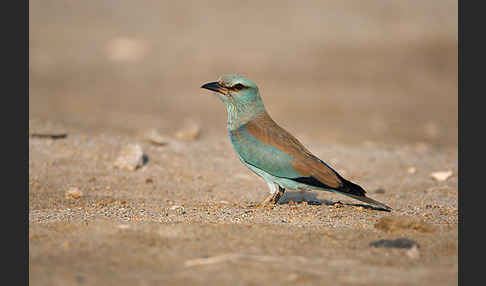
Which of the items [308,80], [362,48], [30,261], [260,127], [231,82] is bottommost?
[30,261]

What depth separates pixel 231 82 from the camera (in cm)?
630

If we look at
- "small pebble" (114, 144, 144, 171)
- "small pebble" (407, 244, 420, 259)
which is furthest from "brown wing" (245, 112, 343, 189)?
"small pebble" (114, 144, 144, 171)

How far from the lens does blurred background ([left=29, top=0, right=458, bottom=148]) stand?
1329cm

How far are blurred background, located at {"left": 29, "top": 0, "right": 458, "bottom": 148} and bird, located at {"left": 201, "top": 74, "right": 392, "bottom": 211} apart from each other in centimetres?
419

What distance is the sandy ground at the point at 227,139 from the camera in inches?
160

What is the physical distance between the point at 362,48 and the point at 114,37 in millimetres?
7699

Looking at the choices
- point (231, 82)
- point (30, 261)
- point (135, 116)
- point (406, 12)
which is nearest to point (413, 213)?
point (231, 82)

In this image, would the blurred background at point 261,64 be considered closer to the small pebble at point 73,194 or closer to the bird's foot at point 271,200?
the small pebble at point 73,194

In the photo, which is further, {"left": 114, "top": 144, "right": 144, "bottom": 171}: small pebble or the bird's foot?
{"left": 114, "top": 144, "right": 144, "bottom": 171}: small pebble

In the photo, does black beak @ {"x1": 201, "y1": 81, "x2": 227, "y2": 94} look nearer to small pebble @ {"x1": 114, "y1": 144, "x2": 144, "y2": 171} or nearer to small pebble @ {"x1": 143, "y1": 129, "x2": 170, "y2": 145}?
small pebble @ {"x1": 114, "y1": 144, "x2": 144, "y2": 171}

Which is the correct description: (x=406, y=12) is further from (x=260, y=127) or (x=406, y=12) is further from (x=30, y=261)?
(x=30, y=261)

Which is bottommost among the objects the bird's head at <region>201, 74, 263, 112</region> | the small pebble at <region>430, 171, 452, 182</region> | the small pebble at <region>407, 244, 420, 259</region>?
the small pebble at <region>407, 244, 420, 259</region>

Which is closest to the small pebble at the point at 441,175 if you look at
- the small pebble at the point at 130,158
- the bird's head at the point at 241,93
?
the bird's head at the point at 241,93

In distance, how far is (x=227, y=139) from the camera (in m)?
10.2
